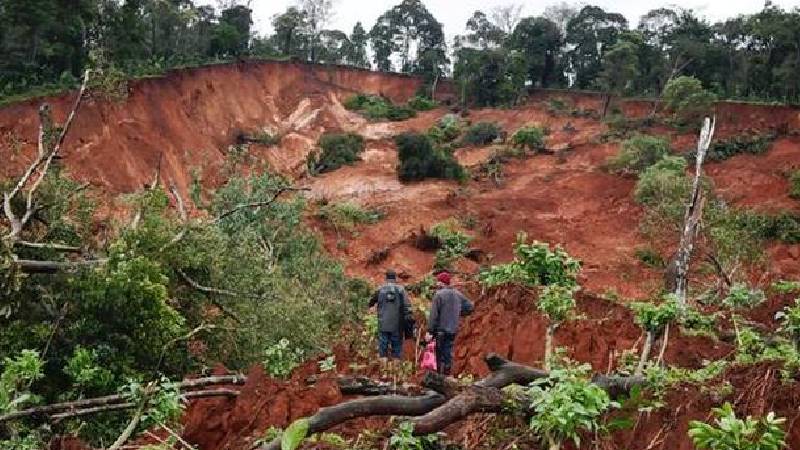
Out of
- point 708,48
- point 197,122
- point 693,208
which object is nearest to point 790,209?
point 693,208

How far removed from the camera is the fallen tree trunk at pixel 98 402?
655 centimetres

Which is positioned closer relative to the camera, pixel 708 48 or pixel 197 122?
pixel 197 122

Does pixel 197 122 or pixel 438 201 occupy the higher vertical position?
pixel 197 122

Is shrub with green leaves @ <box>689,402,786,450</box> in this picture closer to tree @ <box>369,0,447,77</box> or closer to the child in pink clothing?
the child in pink clothing

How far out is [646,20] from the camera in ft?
162

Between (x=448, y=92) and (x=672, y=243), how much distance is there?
32.5 metres

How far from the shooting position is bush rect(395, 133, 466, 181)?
112 ft

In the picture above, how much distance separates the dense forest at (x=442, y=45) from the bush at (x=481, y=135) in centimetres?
564

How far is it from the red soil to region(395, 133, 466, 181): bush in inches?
31.1

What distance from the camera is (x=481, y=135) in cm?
4131

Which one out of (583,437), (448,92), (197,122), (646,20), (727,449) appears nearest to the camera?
(727,449)

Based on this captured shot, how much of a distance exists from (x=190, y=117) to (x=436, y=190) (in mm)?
11065

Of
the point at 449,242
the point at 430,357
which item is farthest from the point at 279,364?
the point at 449,242

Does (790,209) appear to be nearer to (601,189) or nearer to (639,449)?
(601,189)
